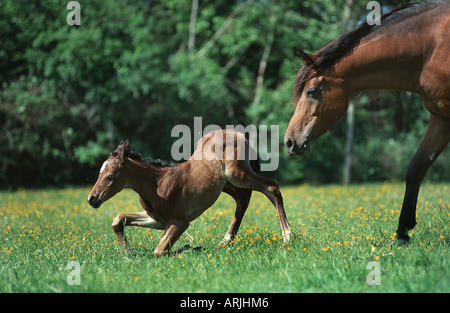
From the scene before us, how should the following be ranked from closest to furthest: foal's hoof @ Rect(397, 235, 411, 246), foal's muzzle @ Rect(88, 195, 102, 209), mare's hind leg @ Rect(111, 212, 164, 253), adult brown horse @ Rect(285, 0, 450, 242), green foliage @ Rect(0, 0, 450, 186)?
1. adult brown horse @ Rect(285, 0, 450, 242)
2. foal's muzzle @ Rect(88, 195, 102, 209)
3. foal's hoof @ Rect(397, 235, 411, 246)
4. mare's hind leg @ Rect(111, 212, 164, 253)
5. green foliage @ Rect(0, 0, 450, 186)

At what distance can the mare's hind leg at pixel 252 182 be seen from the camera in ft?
19.6

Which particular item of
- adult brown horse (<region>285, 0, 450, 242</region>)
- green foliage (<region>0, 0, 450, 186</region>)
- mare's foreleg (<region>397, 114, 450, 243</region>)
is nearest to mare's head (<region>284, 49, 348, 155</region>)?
adult brown horse (<region>285, 0, 450, 242</region>)

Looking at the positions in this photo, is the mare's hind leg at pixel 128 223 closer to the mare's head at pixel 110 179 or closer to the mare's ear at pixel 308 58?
the mare's head at pixel 110 179

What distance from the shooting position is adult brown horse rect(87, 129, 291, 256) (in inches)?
210

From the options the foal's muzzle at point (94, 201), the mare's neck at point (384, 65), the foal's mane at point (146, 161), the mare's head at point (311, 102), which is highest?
the mare's neck at point (384, 65)

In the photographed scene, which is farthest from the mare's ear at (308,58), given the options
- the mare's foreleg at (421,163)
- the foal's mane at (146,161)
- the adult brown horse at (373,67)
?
the foal's mane at (146,161)

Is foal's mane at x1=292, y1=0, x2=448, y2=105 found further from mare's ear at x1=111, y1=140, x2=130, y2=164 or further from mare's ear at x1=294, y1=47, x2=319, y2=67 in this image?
mare's ear at x1=111, y1=140, x2=130, y2=164

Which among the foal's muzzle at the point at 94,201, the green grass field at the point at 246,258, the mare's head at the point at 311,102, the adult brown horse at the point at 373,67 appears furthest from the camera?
the foal's muzzle at the point at 94,201

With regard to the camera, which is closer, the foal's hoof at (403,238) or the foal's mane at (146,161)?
the foal's hoof at (403,238)

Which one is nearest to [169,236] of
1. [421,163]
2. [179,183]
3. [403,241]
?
[179,183]

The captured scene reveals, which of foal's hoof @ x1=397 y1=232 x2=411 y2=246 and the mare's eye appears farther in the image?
foal's hoof @ x1=397 y1=232 x2=411 y2=246

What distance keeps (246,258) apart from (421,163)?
7.18ft

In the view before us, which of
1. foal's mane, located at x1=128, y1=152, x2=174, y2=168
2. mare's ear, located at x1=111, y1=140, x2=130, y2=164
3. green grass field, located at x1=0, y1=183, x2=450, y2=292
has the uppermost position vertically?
mare's ear, located at x1=111, y1=140, x2=130, y2=164

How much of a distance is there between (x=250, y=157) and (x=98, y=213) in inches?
188
